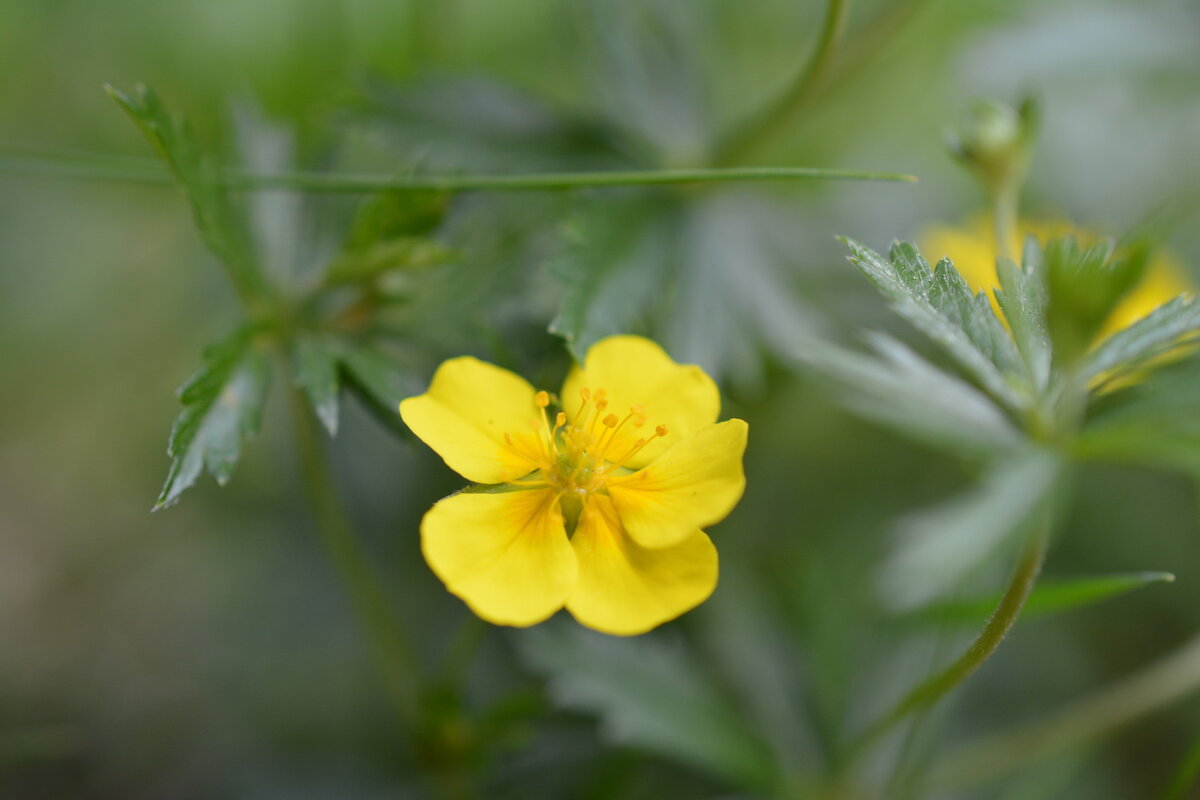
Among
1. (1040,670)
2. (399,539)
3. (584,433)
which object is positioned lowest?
(1040,670)

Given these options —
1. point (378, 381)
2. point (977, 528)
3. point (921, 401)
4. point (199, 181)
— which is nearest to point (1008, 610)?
point (977, 528)

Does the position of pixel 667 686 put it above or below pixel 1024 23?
below

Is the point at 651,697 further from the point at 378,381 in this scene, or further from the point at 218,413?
the point at 218,413

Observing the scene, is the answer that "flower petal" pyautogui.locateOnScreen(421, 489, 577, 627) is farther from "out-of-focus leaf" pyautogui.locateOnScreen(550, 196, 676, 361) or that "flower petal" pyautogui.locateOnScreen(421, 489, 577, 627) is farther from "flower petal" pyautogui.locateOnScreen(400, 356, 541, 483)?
"out-of-focus leaf" pyautogui.locateOnScreen(550, 196, 676, 361)

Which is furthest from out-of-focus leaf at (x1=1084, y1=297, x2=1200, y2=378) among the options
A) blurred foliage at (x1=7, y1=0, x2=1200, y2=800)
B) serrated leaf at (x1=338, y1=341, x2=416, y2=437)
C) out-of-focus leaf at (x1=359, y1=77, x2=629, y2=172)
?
out-of-focus leaf at (x1=359, y1=77, x2=629, y2=172)

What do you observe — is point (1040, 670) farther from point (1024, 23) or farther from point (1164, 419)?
point (1024, 23)

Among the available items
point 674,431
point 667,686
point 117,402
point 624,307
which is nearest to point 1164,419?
point 674,431

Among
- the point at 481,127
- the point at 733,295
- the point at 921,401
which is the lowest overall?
the point at 921,401
